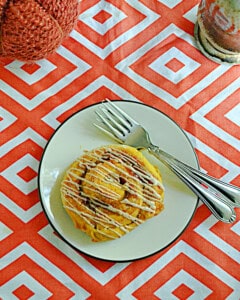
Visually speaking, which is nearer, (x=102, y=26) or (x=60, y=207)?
(x=60, y=207)

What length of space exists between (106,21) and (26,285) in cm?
40

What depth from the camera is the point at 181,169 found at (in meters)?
0.84

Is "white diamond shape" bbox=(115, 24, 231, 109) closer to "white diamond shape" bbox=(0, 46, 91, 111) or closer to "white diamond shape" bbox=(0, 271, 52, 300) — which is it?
"white diamond shape" bbox=(0, 46, 91, 111)

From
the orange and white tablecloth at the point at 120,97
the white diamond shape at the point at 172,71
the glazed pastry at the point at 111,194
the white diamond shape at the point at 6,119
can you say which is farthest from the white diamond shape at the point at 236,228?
the white diamond shape at the point at 6,119

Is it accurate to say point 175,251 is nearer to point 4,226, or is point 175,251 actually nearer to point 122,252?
point 122,252

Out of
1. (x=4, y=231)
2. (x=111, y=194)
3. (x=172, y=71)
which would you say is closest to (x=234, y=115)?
(x=172, y=71)

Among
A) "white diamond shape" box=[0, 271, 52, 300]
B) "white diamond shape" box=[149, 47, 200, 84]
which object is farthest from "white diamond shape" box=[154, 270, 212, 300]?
"white diamond shape" box=[149, 47, 200, 84]

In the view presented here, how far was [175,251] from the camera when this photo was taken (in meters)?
0.85

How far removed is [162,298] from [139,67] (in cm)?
33

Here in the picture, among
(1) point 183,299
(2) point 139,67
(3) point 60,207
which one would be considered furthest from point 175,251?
(2) point 139,67

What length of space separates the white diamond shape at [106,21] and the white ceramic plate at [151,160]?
0.46 feet

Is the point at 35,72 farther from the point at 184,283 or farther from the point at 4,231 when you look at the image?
the point at 184,283

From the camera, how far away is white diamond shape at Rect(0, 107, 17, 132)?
2.97ft

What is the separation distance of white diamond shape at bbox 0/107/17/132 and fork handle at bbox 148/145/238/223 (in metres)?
0.23
